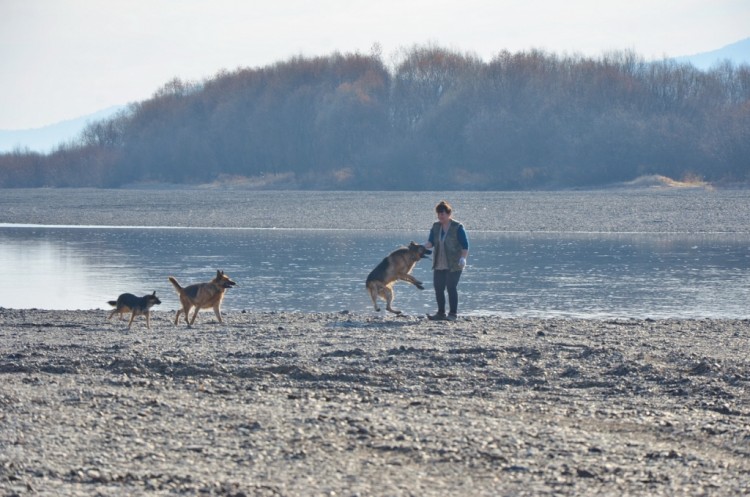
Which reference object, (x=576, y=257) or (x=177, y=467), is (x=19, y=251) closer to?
(x=576, y=257)

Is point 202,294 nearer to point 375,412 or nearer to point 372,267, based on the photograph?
point 375,412

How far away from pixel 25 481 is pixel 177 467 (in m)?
0.90

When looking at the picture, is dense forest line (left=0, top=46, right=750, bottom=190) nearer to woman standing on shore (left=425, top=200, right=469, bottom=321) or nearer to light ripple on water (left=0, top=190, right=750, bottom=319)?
light ripple on water (left=0, top=190, right=750, bottom=319)

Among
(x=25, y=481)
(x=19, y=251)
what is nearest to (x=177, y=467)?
(x=25, y=481)

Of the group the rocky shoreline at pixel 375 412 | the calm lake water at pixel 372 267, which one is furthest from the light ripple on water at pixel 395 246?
the rocky shoreline at pixel 375 412

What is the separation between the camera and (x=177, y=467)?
22.5 ft

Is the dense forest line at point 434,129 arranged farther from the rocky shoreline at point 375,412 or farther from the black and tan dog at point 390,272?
the rocky shoreline at point 375,412

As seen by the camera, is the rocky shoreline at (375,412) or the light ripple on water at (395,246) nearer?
the rocky shoreline at (375,412)

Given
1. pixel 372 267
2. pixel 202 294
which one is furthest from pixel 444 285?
pixel 372 267

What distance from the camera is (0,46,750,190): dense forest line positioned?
71.2 meters

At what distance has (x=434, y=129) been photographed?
265 feet

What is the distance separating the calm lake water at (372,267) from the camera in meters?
17.8

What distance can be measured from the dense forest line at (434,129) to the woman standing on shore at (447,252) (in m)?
51.4

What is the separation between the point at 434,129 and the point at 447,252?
66.8 m
